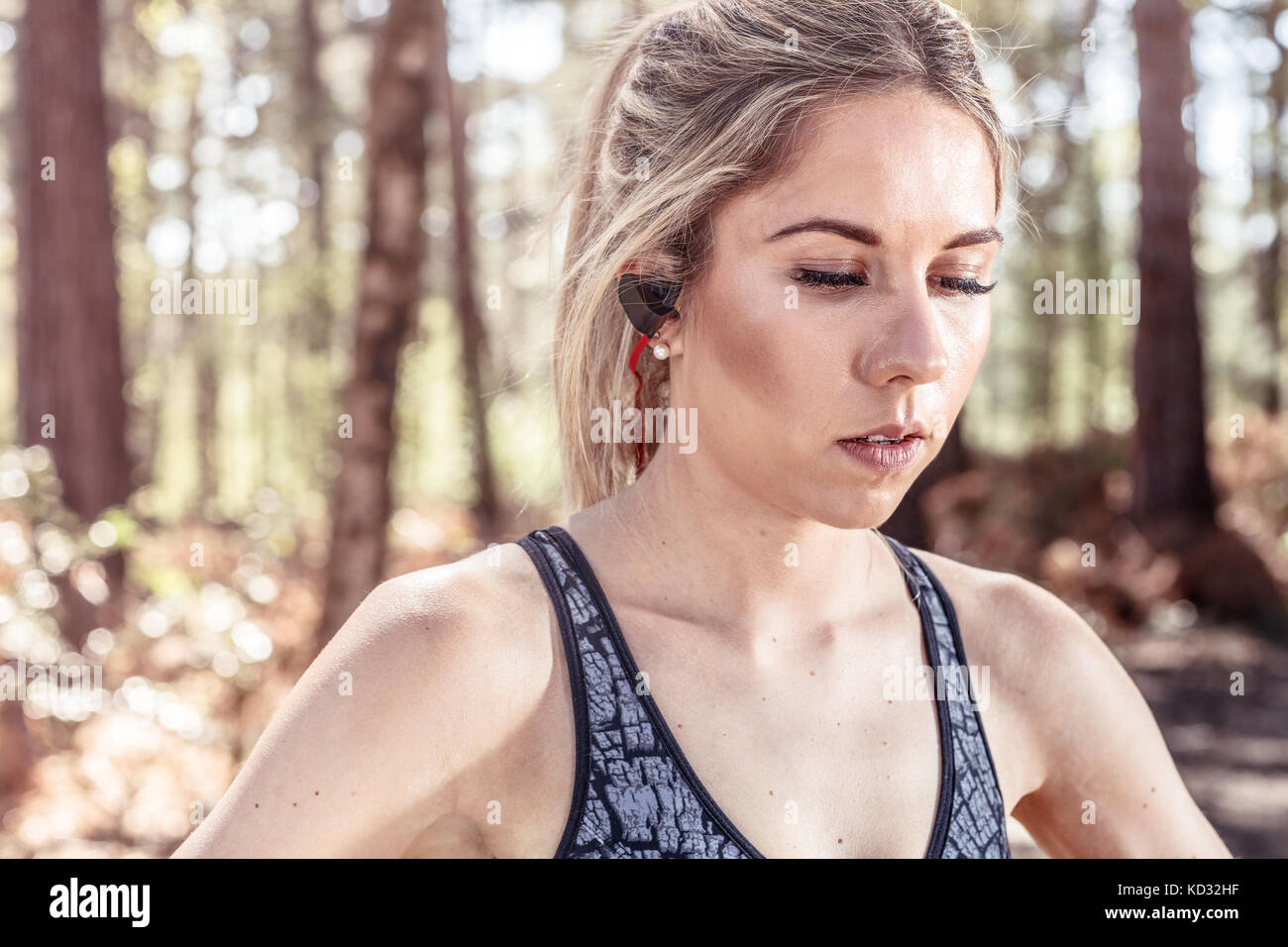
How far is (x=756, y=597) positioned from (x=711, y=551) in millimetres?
106

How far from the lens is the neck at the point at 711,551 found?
1876 mm

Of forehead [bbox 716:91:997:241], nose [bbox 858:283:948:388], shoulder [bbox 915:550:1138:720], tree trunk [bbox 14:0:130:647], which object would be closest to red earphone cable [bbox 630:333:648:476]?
forehead [bbox 716:91:997:241]

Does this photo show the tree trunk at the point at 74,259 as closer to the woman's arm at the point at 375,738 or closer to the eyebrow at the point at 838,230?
the woman's arm at the point at 375,738

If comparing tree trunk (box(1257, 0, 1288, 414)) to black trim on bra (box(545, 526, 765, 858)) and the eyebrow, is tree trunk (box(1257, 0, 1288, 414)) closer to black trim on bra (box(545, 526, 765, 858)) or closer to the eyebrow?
the eyebrow

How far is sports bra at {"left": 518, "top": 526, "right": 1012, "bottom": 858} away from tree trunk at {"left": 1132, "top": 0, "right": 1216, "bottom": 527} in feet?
30.7

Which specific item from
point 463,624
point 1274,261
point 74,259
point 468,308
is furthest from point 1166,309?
point 1274,261

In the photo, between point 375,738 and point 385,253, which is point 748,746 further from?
point 385,253

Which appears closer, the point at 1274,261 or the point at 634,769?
the point at 634,769

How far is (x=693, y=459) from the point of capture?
193cm

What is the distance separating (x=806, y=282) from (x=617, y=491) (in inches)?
24.8

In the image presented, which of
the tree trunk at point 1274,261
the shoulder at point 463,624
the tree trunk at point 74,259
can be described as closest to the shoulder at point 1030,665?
the shoulder at point 463,624

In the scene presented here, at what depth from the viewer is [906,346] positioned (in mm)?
1667

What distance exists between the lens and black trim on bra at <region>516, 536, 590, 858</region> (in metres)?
1.60

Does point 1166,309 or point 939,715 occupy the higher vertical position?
point 1166,309
